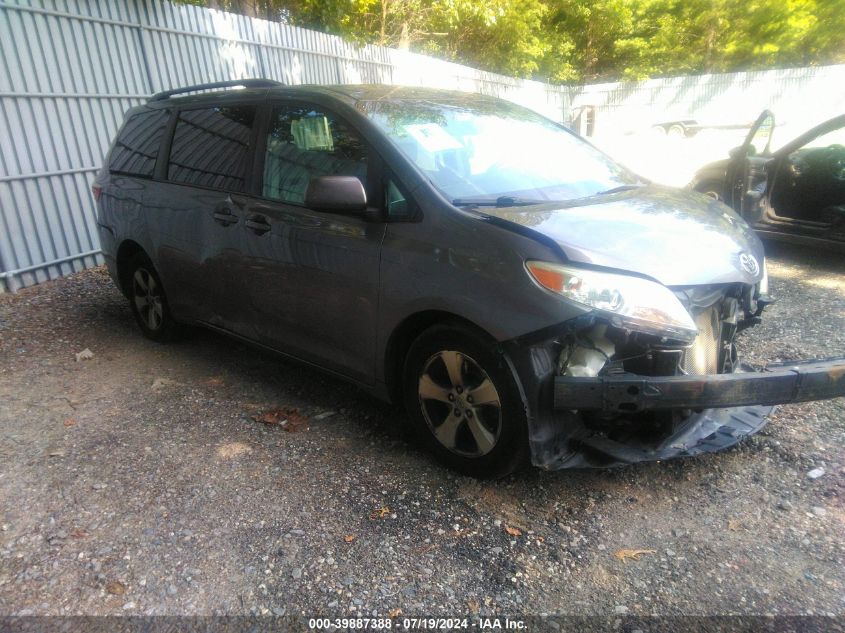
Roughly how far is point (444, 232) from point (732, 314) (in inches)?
54.7

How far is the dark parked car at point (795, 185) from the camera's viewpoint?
595 centimetres

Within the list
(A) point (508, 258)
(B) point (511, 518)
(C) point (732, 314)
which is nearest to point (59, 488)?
(B) point (511, 518)

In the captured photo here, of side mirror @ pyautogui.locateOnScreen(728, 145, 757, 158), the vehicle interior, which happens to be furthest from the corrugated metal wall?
the vehicle interior

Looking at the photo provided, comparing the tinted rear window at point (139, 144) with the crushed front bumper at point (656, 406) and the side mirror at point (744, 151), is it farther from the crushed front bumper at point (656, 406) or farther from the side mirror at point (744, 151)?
the side mirror at point (744, 151)

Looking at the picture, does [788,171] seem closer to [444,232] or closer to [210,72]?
[444,232]

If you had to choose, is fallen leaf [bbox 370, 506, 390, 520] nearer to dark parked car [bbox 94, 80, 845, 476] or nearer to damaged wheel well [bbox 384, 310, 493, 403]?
dark parked car [bbox 94, 80, 845, 476]

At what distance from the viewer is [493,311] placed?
2523 millimetres

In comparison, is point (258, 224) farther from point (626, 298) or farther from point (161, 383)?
point (626, 298)

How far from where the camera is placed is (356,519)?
2.66 meters

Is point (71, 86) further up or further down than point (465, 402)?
further up

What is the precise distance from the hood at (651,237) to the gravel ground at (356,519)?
1.00m

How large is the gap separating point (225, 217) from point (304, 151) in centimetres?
68

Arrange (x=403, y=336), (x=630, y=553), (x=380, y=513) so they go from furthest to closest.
Result: (x=403, y=336)
(x=380, y=513)
(x=630, y=553)

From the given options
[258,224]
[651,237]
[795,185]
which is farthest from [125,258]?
[795,185]
